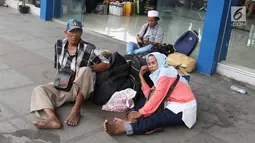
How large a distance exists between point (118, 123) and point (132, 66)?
36.3 inches

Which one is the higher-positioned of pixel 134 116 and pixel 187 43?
pixel 187 43

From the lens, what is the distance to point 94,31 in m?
8.00

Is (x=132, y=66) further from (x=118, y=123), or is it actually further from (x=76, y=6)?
(x=76, y=6)

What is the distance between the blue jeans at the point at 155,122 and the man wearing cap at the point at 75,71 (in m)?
0.60

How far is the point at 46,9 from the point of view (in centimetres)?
855

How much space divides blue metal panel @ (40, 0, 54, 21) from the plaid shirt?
16.6ft

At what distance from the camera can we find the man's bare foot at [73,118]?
347 centimetres

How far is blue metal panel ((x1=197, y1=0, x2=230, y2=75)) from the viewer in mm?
5371

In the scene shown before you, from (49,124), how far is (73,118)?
0.90 feet

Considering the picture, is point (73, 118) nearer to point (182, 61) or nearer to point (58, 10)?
point (182, 61)

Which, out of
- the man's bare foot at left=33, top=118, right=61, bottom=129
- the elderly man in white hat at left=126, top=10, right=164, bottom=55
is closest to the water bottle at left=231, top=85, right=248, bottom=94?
the elderly man in white hat at left=126, top=10, right=164, bottom=55

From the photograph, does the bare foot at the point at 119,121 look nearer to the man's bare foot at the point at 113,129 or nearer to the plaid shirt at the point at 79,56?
the man's bare foot at the point at 113,129

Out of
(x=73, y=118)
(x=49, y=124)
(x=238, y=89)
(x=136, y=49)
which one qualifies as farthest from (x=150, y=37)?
Answer: (x=49, y=124)

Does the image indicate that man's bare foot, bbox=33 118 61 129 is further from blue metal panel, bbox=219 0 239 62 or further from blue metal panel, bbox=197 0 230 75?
Answer: blue metal panel, bbox=219 0 239 62
